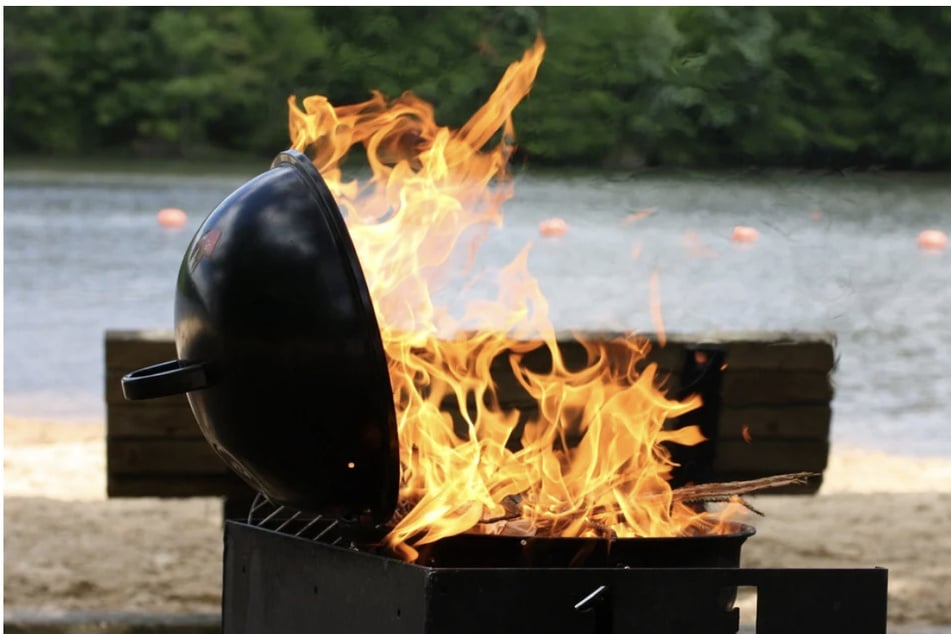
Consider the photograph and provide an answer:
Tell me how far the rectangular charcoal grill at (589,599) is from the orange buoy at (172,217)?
1672 centimetres

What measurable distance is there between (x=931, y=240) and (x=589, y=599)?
47.0ft

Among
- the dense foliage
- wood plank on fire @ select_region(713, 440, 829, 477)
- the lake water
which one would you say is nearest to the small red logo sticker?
the dense foliage

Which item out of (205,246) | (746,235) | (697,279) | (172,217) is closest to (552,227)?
(697,279)

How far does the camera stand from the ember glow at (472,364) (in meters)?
2.10

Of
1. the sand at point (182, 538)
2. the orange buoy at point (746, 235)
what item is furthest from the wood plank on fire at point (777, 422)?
the orange buoy at point (746, 235)

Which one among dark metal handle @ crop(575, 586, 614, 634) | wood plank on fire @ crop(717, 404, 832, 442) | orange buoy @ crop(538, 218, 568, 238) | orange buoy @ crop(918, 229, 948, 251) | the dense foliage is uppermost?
orange buoy @ crop(918, 229, 948, 251)

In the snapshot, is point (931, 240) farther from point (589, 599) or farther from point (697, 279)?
point (589, 599)

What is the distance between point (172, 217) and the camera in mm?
18609

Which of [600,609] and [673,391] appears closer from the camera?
[600,609]

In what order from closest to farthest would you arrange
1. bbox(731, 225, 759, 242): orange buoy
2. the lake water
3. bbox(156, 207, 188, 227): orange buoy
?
the lake water
bbox(731, 225, 759, 242): orange buoy
bbox(156, 207, 188, 227): orange buoy

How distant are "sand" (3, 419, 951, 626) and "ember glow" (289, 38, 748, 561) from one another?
190 centimetres

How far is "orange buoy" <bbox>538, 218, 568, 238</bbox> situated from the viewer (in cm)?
1337

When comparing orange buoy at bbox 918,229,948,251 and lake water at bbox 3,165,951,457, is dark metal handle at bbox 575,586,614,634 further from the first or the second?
orange buoy at bbox 918,229,948,251

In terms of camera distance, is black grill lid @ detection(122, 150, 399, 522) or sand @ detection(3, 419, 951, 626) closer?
black grill lid @ detection(122, 150, 399, 522)
